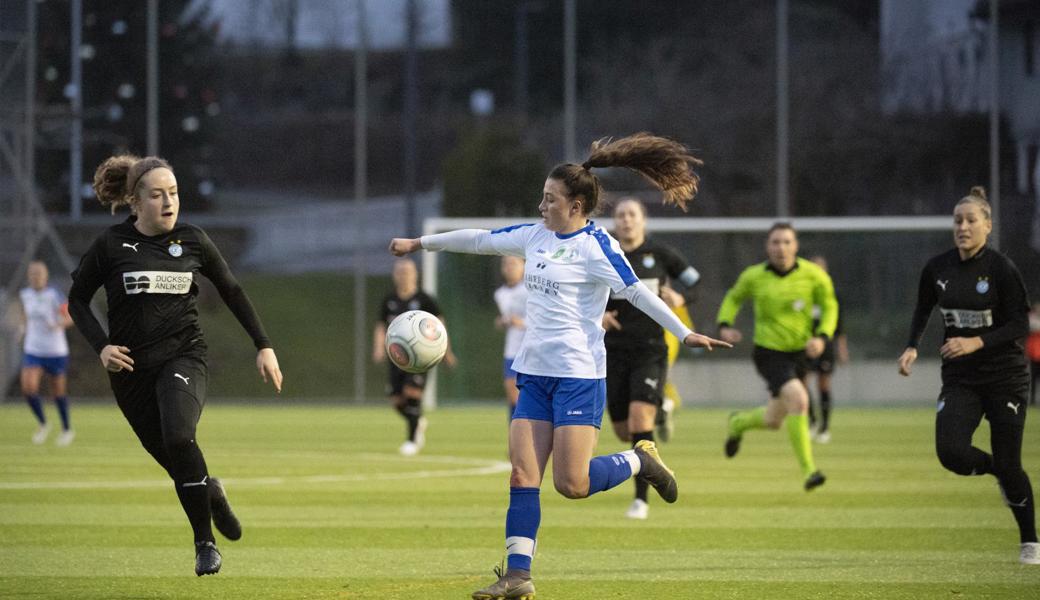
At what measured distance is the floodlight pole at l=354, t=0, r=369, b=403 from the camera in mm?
30812

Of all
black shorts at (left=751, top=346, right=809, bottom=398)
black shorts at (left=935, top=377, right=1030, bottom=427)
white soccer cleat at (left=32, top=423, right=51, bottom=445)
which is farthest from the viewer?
white soccer cleat at (left=32, top=423, right=51, bottom=445)

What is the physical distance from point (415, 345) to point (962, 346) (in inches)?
125

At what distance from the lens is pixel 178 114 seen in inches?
1252

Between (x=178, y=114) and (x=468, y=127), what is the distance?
576cm

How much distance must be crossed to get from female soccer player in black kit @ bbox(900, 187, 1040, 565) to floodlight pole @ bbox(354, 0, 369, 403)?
22.0 metres

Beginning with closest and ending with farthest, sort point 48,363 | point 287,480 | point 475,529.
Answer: point 475,529
point 287,480
point 48,363

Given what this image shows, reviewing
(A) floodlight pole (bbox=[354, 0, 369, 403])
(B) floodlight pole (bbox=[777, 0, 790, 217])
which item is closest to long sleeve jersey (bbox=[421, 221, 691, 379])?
(B) floodlight pole (bbox=[777, 0, 790, 217])

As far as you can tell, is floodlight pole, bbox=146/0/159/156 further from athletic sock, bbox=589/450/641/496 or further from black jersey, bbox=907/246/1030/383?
athletic sock, bbox=589/450/641/496

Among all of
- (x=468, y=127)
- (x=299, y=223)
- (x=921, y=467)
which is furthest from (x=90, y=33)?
(x=921, y=467)

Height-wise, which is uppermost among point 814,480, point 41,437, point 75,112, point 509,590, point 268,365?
point 75,112

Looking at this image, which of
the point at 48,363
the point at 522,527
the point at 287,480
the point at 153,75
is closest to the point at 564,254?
the point at 522,527

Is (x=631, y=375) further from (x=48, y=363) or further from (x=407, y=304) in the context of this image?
(x=48, y=363)

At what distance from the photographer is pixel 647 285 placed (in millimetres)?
12117

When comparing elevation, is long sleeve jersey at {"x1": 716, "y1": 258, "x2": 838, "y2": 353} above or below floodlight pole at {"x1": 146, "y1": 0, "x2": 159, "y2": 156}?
below
